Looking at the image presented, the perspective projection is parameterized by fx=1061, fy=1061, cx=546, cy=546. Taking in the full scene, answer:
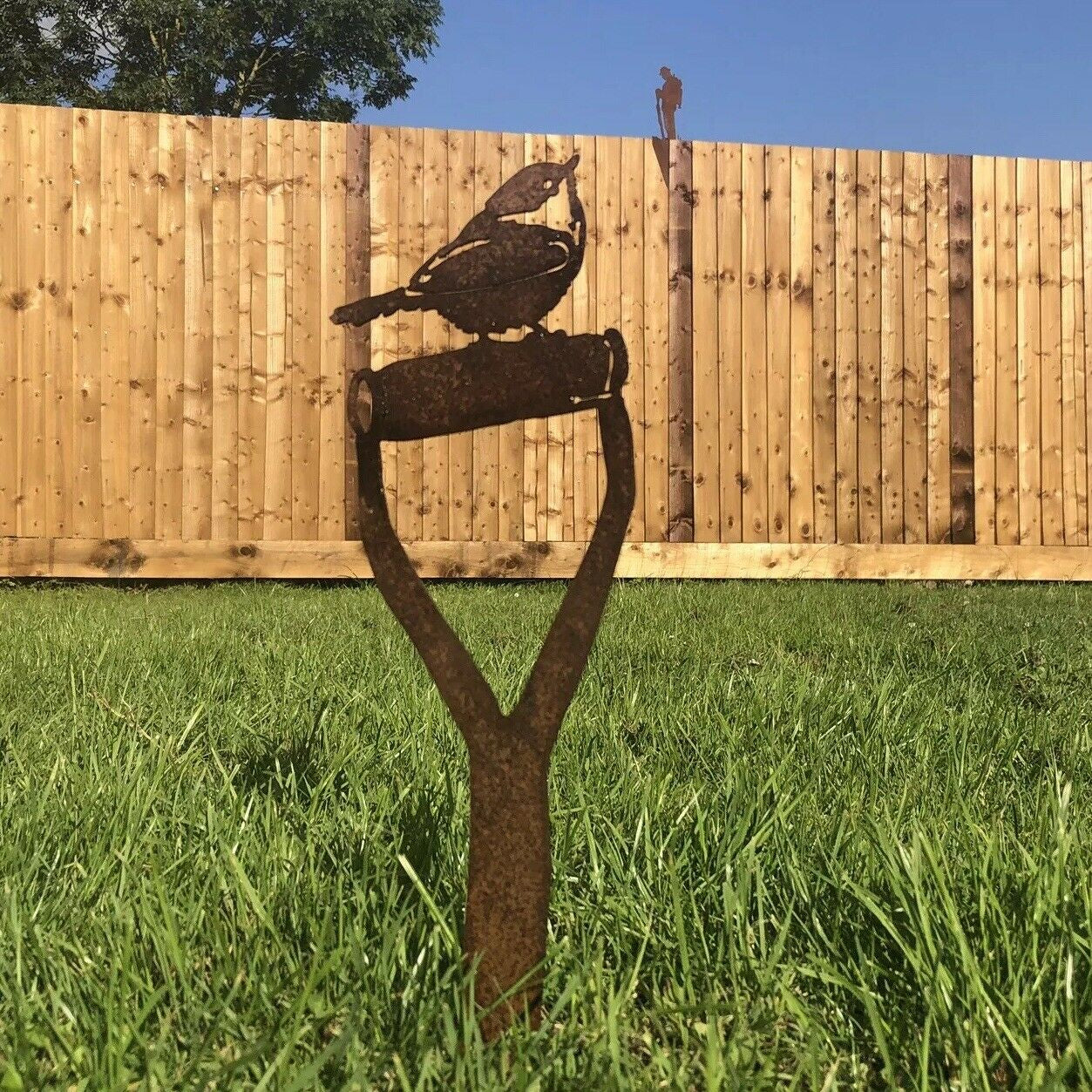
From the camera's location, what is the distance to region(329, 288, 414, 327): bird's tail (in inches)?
35.3

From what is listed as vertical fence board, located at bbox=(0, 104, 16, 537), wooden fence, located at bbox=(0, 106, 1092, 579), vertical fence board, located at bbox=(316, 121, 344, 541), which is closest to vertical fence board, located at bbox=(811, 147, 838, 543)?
wooden fence, located at bbox=(0, 106, 1092, 579)

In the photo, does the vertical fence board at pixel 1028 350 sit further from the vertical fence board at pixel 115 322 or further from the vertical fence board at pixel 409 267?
the vertical fence board at pixel 115 322

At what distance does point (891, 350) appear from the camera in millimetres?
6258

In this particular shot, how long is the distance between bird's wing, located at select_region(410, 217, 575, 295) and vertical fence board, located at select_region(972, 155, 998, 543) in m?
5.95

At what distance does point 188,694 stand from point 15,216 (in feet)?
14.3

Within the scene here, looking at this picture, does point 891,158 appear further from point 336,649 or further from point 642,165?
point 336,649

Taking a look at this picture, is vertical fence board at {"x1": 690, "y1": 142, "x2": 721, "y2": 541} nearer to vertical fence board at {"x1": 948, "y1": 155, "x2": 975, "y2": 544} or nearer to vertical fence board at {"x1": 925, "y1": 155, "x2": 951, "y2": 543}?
vertical fence board at {"x1": 925, "y1": 155, "x2": 951, "y2": 543}

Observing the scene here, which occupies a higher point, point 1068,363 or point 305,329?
point 305,329

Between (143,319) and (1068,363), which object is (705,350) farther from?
(143,319)

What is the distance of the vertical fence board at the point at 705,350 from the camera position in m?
6.07

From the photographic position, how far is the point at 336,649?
3.16 metres

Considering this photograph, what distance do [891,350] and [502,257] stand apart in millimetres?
5804

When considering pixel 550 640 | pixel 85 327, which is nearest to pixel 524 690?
pixel 550 640

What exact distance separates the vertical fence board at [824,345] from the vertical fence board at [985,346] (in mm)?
885
